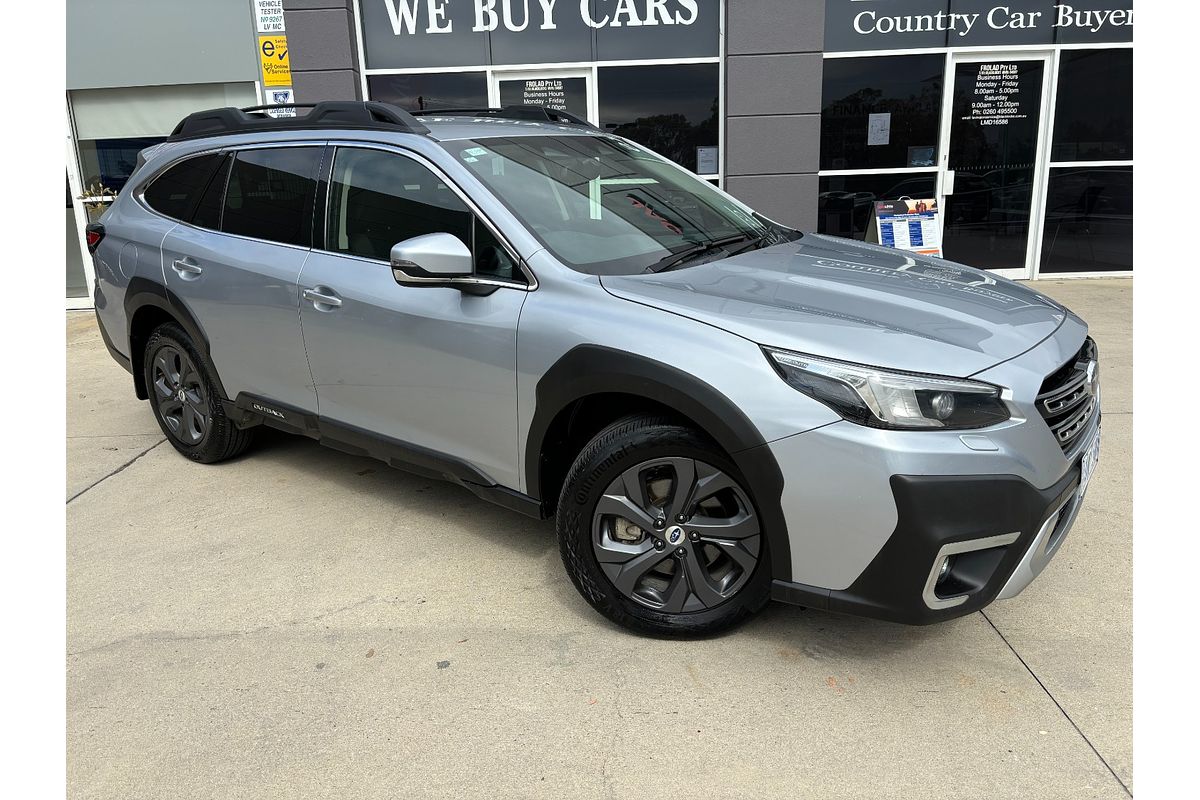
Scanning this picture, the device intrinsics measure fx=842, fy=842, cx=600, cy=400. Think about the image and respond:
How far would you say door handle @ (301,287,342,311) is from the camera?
3559mm

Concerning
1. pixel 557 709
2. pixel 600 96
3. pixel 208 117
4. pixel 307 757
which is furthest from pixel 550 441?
pixel 600 96

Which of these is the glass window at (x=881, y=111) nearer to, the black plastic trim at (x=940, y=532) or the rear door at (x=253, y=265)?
the rear door at (x=253, y=265)

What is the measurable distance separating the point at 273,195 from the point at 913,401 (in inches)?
121

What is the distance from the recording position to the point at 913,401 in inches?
93.6

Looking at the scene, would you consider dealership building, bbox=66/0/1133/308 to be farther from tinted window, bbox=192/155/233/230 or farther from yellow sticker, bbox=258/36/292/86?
tinted window, bbox=192/155/233/230

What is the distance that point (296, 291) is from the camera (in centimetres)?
372

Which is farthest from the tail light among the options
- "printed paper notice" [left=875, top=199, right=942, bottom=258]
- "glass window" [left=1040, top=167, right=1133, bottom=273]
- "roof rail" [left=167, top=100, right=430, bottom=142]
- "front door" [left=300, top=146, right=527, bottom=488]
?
"glass window" [left=1040, top=167, right=1133, bottom=273]

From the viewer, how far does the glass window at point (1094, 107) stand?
929 cm

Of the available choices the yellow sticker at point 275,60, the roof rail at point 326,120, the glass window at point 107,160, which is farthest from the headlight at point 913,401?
the glass window at point 107,160

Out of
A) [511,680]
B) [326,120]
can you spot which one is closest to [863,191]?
[326,120]

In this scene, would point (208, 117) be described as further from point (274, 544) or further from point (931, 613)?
point (931, 613)

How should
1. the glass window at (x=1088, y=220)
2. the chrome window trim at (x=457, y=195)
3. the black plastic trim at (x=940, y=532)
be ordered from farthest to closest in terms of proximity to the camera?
the glass window at (x=1088, y=220) → the chrome window trim at (x=457, y=195) → the black plastic trim at (x=940, y=532)

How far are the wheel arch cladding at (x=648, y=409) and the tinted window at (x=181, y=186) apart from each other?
2.56 metres

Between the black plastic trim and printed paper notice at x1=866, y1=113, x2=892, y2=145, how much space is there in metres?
7.68
